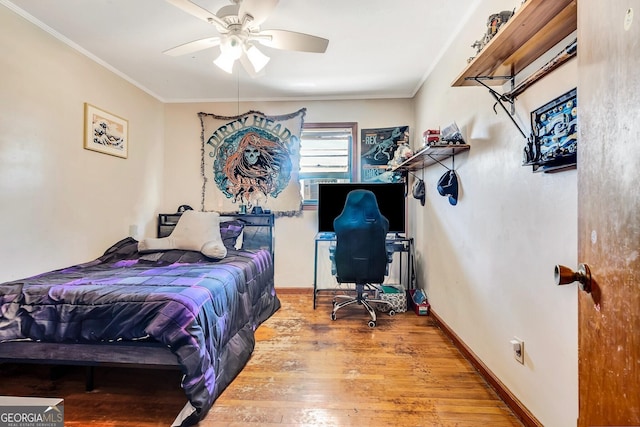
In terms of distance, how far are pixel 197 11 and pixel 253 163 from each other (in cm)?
214

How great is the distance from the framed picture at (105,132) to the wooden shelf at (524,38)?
10.0 feet

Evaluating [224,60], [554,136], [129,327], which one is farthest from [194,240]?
[554,136]

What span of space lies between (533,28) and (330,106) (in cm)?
275

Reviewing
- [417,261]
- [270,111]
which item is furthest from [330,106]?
[417,261]

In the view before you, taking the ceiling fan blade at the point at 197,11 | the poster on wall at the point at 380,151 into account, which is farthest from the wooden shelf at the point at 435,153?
the ceiling fan blade at the point at 197,11

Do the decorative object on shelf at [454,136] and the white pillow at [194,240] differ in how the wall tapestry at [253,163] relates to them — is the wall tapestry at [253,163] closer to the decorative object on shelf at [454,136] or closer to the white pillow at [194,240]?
the white pillow at [194,240]

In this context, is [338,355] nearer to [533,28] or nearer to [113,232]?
[533,28]

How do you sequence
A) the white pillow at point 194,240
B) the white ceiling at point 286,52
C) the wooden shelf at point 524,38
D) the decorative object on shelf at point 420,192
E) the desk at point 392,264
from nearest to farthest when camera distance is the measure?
Result: the wooden shelf at point 524,38
the white ceiling at point 286,52
the white pillow at point 194,240
the decorative object on shelf at point 420,192
the desk at point 392,264

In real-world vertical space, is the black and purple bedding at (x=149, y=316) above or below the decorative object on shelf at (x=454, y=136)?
below

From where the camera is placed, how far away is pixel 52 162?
2.36 m

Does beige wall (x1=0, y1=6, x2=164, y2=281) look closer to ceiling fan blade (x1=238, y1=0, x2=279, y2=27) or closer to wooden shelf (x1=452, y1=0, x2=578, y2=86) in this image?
ceiling fan blade (x1=238, y1=0, x2=279, y2=27)

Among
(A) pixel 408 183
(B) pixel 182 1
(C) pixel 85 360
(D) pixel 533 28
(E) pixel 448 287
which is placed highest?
(B) pixel 182 1

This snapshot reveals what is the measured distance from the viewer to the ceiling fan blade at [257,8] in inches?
64.0

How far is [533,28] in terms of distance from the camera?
1.19m
